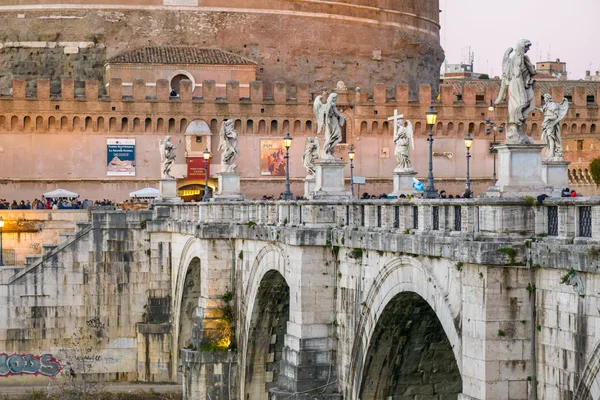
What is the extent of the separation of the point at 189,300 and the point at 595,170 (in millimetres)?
24144

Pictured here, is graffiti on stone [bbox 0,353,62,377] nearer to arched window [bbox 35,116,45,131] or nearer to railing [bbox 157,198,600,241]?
railing [bbox 157,198,600,241]

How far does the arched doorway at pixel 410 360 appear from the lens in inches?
815

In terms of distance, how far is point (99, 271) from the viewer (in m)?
43.4

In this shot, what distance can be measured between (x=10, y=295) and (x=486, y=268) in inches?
1163

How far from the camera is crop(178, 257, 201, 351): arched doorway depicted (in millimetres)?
39375

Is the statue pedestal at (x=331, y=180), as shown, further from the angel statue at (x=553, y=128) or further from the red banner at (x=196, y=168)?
the red banner at (x=196, y=168)

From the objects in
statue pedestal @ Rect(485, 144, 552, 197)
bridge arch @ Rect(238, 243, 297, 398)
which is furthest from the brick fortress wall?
statue pedestal @ Rect(485, 144, 552, 197)

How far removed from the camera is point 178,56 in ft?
215

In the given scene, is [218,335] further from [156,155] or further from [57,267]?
[156,155]

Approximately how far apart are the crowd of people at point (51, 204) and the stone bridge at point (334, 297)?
10008 millimetres

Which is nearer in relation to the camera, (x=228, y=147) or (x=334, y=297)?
(x=334, y=297)

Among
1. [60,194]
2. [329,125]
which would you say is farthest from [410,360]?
[60,194]

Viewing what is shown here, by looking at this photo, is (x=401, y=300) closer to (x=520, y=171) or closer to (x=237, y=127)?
(x=520, y=171)

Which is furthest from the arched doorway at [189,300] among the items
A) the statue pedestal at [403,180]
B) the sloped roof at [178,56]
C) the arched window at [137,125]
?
the sloped roof at [178,56]
